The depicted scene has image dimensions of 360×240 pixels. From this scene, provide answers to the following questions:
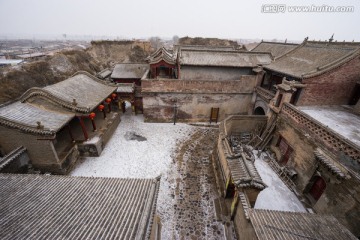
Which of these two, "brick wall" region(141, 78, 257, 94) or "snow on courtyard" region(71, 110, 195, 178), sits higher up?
"brick wall" region(141, 78, 257, 94)

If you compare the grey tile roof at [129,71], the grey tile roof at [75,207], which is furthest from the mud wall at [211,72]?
the grey tile roof at [75,207]

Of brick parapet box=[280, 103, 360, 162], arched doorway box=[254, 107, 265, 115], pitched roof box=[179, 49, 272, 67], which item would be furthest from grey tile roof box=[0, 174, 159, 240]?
arched doorway box=[254, 107, 265, 115]

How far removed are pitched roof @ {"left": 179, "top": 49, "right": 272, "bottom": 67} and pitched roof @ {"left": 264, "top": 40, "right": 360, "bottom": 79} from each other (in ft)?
8.61

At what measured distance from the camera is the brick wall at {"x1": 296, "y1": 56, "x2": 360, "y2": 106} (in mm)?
13742

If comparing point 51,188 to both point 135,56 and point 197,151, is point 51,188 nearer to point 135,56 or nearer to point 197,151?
point 197,151

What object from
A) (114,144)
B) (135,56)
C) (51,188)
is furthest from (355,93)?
(135,56)

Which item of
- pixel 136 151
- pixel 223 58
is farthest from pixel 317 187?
pixel 223 58

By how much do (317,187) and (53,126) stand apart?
57.6 feet

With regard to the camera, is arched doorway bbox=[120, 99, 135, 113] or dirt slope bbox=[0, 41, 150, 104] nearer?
arched doorway bbox=[120, 99, 135, 113]

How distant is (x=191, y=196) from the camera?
11.8 m

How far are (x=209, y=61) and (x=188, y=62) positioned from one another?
99.1 inches

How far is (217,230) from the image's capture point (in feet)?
32.3

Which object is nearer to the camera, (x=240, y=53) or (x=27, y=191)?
(x=27, y=191)

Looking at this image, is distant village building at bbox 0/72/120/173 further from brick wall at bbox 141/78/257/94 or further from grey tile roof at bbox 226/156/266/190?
grey tile roof at bbox 226/156/266/190
